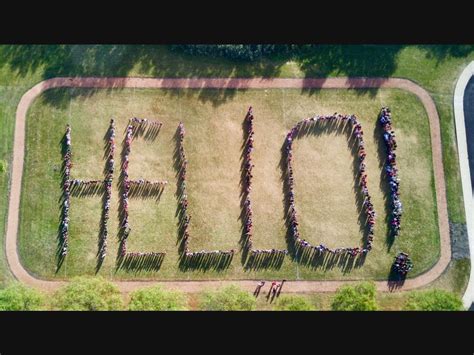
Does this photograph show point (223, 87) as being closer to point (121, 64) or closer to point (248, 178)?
point (248, 178)

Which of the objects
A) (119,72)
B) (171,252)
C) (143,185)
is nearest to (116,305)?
(171,252)

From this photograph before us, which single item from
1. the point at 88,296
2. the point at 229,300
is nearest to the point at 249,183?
the point at 229,300

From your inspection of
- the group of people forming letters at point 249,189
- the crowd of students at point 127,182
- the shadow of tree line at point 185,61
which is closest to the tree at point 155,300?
the crowd of students at point 127,182

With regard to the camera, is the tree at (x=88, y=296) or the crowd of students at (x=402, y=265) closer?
the tree at (x=88, y=296)

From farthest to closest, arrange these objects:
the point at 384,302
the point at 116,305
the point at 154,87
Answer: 1. the point at 154,87
2. the point at 384,302
3. the point at 116,305

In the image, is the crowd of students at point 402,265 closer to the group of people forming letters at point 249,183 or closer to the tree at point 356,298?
the group of people forming letters at point 249,183

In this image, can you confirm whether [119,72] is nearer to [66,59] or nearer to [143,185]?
[66,59]

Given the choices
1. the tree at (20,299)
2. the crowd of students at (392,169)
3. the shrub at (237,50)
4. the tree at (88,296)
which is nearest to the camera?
the tree at (88,296)
